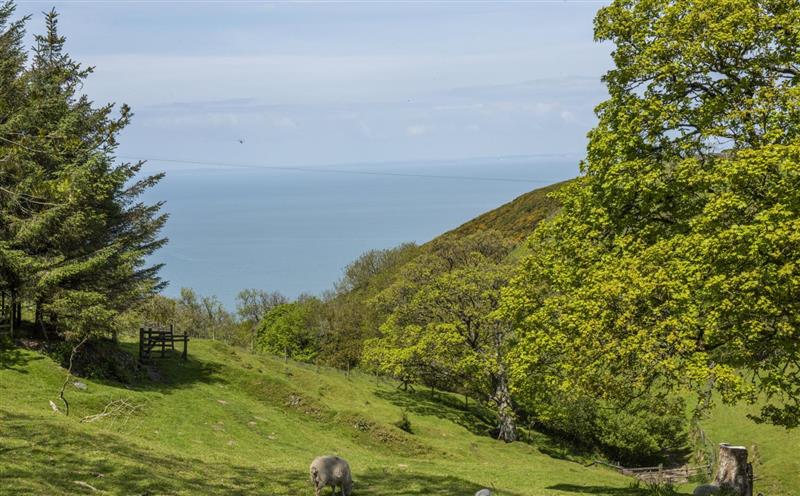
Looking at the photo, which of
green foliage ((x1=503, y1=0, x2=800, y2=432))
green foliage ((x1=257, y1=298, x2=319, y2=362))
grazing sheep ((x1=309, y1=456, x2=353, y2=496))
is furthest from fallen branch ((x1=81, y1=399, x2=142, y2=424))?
green foliage ((x1=257, y1=298, x2=319, y2=362))

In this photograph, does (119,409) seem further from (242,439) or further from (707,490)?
(707,490)

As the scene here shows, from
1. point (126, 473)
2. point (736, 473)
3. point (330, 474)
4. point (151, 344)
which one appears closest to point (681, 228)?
point (736, 473)

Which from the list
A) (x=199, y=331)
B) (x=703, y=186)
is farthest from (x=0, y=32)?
(x=199, y=331)

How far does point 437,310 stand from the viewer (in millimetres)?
53656

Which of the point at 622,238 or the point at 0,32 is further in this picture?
the point at 0,32

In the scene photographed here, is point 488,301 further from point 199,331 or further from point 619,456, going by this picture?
point 199,331

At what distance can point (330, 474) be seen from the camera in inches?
739

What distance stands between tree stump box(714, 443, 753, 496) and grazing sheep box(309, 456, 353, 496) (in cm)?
1221

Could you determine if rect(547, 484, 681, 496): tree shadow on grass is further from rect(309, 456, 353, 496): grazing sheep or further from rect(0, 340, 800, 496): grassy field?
rect(309, 456, 353, 496): grazing sheep

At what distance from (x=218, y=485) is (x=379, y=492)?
16.7ft

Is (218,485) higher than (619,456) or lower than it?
higher

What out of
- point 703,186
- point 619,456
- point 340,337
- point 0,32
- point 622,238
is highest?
point 0,32

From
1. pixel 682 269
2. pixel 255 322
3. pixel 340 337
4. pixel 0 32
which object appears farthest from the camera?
pixel 255 322

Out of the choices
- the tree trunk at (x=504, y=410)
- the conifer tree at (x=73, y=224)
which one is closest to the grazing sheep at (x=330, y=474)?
the conifer tree at (x=73, y=224)
